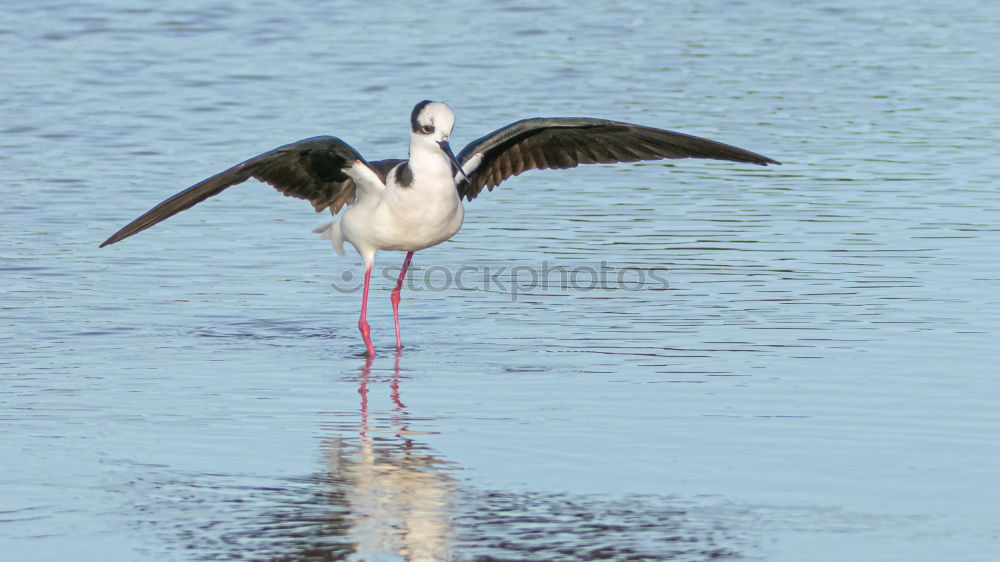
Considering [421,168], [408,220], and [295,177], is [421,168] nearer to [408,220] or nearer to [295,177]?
[408,220]

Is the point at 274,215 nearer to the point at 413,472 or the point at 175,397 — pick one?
the point at 175,397

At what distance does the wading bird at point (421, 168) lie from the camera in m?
10.4

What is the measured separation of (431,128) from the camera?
412 inches

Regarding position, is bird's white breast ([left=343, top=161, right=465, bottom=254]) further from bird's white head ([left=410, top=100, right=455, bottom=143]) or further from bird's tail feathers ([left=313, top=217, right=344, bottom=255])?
bird's tail feathers ([left=313, top=217, right=344, bottom=255])

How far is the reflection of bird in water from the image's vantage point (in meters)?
6.82

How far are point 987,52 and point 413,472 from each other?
16.3 m

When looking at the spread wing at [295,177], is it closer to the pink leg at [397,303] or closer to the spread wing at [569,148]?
the pink leg at [397,303]

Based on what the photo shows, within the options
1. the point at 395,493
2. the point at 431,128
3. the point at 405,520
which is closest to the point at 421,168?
the point at 431,128

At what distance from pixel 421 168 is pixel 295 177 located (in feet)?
3.25

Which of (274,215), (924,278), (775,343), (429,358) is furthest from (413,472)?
(274,215)

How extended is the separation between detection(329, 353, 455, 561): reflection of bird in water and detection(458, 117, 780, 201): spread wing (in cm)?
251

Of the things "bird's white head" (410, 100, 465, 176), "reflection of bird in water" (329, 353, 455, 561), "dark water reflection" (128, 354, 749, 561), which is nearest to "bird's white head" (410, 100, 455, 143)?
→ "bird's white head" (410, 100, 465, 176)

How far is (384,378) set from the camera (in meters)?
10.0

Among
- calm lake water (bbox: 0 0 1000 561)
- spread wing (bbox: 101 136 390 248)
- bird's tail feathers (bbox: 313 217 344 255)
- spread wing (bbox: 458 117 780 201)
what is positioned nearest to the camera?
calm lake water (bbox: 0 0 1000 561)
